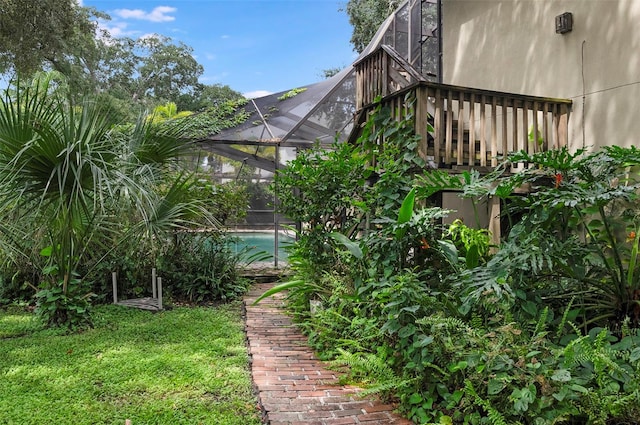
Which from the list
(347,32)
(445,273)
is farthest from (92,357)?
(347,32)

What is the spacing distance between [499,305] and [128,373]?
259 cm

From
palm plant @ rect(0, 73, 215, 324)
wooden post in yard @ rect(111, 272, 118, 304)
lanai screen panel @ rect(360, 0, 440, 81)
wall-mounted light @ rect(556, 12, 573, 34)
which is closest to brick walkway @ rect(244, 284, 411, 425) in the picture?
palm plant @ rect(0, 73, 215, 324)

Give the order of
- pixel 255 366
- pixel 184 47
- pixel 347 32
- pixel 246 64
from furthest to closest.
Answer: pixel 246 64, pixel 184 47, pixel 347 32, pixel 255 366

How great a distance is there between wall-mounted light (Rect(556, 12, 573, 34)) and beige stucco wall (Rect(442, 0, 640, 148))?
0.05 m

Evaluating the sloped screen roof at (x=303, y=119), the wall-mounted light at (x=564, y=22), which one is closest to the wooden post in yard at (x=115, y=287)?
the sloped screen roof at (x=303, y=119)

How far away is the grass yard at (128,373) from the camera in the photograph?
2.85 metres

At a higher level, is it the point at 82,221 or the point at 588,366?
the point at 82,221

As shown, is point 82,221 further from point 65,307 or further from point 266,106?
point 266,106

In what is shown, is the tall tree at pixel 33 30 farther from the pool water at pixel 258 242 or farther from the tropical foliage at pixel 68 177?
the tropical foliage at pixel 68 177

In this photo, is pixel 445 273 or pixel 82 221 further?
pixel 82 221

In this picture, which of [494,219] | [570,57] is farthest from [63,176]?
[570,57]

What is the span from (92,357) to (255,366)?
1331 mm

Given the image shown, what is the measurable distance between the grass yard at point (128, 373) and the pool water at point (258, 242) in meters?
1.93

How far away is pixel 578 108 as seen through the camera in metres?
5.12
